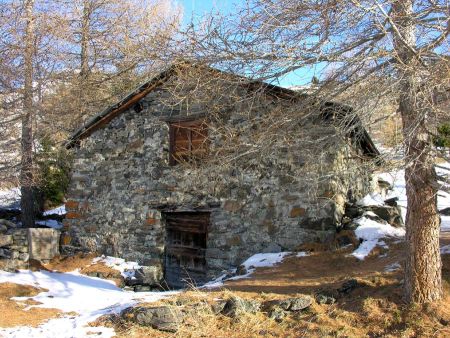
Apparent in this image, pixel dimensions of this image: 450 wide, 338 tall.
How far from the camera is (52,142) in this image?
1725 cm

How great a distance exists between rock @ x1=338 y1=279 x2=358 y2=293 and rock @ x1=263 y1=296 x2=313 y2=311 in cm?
56

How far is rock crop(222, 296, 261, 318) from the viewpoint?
583 centimetres

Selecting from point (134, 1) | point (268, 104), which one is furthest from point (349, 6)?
point (134, 1)

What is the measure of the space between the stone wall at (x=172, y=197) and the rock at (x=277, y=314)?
308 cm

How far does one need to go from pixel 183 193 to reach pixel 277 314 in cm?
559

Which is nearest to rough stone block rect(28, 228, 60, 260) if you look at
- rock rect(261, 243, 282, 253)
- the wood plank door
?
the wood plank door

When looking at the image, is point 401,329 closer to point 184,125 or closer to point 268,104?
point 268,104

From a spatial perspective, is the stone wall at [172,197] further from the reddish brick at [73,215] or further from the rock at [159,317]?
the rock at [159,317]

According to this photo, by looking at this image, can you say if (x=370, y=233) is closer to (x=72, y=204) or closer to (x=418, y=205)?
(x=418, y=205)

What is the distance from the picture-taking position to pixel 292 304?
5.93 meters

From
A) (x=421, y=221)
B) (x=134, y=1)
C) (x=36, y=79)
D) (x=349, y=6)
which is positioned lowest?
(x=421, y=221)

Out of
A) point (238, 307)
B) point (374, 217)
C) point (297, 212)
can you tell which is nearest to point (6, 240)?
point (297, 212)

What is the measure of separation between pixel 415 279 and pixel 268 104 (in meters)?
3.57

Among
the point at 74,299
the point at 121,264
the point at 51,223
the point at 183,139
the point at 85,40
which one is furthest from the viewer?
the point at 85,40
